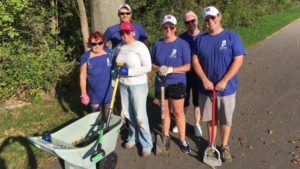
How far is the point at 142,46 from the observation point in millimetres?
3492

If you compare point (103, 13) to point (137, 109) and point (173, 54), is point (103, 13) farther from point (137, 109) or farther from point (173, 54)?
point (137, 109)

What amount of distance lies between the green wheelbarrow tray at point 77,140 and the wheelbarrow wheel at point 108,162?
17 centimetres

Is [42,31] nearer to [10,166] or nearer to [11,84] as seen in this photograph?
[11,84]

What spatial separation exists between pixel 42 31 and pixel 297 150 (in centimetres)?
636

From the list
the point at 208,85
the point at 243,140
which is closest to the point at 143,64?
the point at 208,85

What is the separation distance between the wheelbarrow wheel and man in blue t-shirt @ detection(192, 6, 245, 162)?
1509 mm

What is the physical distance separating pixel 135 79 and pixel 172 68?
1.76ft

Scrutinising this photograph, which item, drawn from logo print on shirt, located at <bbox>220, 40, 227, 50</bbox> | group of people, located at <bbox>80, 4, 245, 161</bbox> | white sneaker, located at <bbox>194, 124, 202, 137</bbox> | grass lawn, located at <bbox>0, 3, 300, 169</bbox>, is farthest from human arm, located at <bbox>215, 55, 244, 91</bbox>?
grass lawn, located at <bbox>0, 3, 300, 169</bbox>

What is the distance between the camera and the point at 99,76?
392 cm

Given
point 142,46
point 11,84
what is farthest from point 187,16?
point 11,84

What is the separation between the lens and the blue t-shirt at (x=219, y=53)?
322 cm

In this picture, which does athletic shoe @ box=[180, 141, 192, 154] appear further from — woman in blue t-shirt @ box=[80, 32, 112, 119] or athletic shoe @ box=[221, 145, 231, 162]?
woman in blue t-shirt @ box=[80, 32, 112, 119]

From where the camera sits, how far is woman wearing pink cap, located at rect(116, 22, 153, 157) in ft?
11.3

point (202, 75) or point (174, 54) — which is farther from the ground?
point (174, 54)
